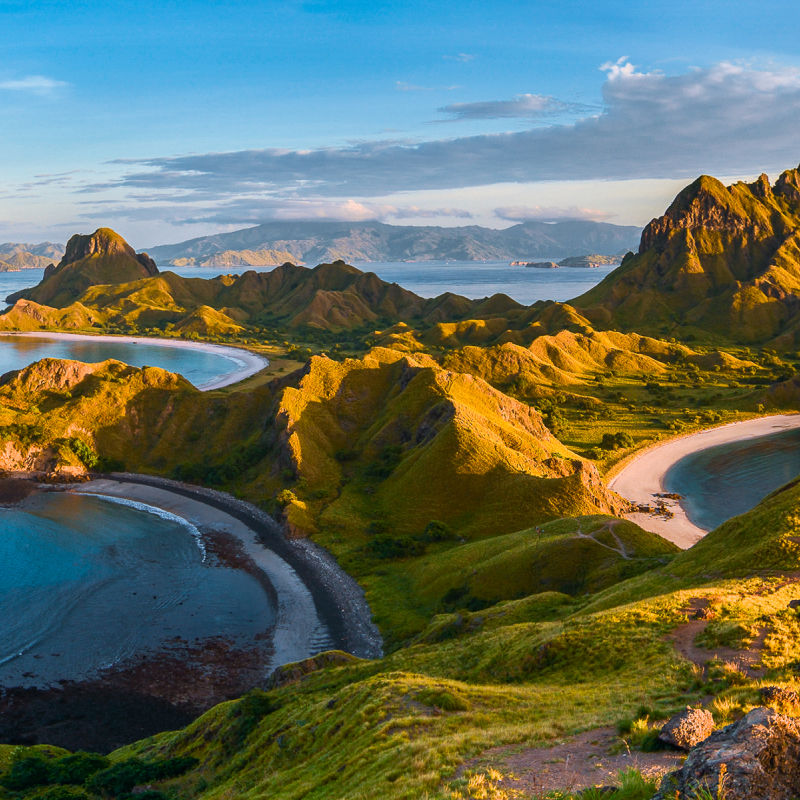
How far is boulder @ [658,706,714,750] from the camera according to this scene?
24234 mm

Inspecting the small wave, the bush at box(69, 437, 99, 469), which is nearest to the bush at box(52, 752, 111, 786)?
the small wave

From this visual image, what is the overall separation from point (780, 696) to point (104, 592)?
297ft

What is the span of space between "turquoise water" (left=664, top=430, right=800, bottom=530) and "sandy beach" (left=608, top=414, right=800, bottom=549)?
6.67ft

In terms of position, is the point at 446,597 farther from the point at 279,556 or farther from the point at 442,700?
the point at 442,700

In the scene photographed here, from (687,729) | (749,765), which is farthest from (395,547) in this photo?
(749,765)

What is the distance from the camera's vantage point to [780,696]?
81.7 feet

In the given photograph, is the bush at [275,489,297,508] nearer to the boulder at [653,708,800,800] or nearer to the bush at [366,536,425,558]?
the bush at [366,536,425,558]

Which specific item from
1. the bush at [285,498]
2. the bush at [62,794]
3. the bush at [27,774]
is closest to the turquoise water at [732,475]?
the bush at [285,498]

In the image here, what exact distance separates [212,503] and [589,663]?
96.6m

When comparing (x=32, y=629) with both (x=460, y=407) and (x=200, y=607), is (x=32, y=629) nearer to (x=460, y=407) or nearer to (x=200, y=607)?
(x=200, y=607)

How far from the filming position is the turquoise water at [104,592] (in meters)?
78.9

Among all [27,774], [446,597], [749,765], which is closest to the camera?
[749,765]

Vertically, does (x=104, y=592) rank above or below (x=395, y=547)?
below

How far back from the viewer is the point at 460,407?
128 metres
